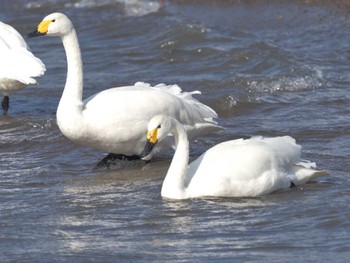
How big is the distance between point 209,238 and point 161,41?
890cm

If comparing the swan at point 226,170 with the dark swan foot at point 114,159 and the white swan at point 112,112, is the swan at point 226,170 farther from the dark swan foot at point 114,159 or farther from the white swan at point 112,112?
the dark swan foot at point 114,159

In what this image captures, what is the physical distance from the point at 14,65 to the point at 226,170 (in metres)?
3.91

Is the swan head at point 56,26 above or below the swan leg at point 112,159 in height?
above

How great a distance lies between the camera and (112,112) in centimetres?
912

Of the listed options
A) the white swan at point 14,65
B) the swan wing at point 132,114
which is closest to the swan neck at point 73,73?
the swan wing at point 132,114

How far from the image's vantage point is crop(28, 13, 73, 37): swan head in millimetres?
9734

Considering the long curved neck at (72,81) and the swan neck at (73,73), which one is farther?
the swan neck at (73,73)

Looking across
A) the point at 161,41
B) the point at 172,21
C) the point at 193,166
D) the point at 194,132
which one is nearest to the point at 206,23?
the point at 172,21

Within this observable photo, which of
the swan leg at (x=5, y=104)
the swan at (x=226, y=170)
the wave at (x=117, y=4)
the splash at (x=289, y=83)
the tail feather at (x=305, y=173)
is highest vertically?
the swan at (x=226, y=170)

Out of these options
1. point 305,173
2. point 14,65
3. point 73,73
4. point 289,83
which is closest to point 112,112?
point 73,73

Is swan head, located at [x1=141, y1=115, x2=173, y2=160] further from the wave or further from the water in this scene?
the wave

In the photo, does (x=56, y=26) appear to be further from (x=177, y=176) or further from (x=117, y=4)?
(x=117, y=4)

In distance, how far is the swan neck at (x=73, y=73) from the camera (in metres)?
9.39

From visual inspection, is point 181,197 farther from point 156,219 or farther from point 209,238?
point 209,238
